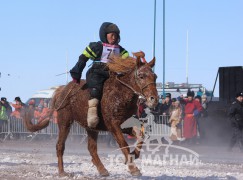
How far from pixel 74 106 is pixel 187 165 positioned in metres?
3.58

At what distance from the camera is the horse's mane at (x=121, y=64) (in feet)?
36.3

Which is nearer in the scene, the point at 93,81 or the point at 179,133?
the point at 93,81

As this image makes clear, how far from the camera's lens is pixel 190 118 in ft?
73.5

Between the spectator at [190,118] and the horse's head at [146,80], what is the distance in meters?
11.7

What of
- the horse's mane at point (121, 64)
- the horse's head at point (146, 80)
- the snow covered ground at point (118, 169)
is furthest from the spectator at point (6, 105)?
the horse's head at point (146, 80)

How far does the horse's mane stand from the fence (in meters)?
9.08

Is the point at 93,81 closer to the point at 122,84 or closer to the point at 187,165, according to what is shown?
the point at 122,84

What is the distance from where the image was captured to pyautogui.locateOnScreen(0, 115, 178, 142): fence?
21.6 metres

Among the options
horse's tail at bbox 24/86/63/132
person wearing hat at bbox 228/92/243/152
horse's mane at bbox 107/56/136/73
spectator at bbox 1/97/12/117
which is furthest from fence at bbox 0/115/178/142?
horse's mane at bbox 107/56/136/73

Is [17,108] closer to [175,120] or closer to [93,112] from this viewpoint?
[175,120]

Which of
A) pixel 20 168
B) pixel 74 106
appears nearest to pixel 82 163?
pixel 20 168

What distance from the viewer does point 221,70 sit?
24719mm

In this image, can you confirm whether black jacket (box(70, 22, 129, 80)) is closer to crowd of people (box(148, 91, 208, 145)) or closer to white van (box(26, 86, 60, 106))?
crowd of people (box(148, 91, 208, 145))

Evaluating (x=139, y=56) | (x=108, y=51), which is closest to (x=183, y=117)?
(x=108, y=51)
